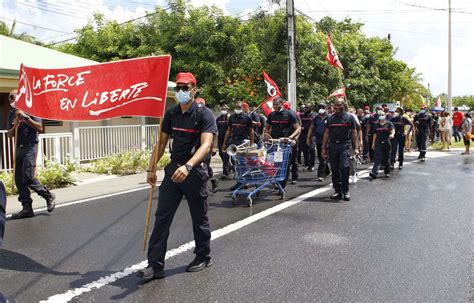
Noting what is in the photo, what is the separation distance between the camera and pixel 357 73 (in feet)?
86.7

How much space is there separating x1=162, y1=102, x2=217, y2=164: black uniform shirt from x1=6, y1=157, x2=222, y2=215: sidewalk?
4.40m

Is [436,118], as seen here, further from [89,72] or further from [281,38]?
[89,72]

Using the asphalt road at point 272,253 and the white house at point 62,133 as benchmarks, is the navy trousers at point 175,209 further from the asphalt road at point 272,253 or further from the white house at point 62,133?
the white house at point 62,133

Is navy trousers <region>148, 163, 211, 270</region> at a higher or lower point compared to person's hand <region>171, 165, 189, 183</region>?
lower

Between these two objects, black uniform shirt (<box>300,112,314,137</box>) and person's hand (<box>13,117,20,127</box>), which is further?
black uniform shirt (<box>300,112,314,137</box>)

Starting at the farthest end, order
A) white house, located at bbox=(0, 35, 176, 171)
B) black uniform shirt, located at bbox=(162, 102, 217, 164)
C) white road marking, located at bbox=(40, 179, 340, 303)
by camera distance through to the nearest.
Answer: white house, located at bbox=(0, 35, 176, 171) < black uniform shirt, located at bbox=(162, 102, 217, 164) < white road marking, located at bbox=(40, 179, 340, 303)

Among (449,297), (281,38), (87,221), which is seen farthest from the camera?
(281,38)

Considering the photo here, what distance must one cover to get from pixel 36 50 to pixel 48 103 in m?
12.3

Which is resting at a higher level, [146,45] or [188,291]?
[146,45]

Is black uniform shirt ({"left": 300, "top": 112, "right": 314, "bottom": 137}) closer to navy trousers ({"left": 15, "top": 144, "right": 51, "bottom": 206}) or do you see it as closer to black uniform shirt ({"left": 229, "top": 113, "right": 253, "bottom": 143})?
black uniform shirt ({"left": 229, "top": 113, "right": 253, "bottom": 143})

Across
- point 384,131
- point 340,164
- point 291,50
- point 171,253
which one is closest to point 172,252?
point 171,253

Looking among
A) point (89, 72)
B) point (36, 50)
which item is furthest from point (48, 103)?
point (36, 50)

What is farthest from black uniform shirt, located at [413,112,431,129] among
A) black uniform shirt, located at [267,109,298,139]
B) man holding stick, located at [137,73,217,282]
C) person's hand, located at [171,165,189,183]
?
person's hand, located at [171,165,189,183]

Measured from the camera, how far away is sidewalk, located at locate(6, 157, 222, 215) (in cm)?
861
